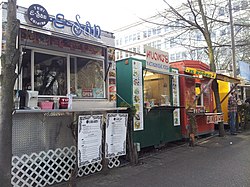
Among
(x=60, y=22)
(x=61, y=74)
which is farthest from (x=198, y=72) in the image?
(x=60, y=22)

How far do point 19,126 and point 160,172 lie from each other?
3260 millimetres

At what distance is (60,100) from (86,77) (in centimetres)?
138

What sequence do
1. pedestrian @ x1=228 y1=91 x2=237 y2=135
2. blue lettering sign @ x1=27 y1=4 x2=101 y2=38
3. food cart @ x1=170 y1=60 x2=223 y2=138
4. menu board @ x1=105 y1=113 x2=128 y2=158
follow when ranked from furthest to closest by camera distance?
pedestrian @ x1=228 y1=91 x2=237 y2=135 < food cart @ x1=170 y1=60 x2=223 y2=138 < menu board @ x1=105 y1=113 x2=128 y2=158 < blue lettering sign @ x1=27 y1=4 x2=101 y2=38

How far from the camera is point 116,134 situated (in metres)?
6.17

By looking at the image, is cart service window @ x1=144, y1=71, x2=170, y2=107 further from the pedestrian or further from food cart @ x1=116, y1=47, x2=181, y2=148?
the pedestrian

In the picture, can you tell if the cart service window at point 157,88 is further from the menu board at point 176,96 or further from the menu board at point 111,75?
the menu board at point 111,75

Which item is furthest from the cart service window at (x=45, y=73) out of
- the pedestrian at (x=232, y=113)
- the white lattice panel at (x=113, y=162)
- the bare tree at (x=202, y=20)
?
the pedestrian at (x=232, y=113)

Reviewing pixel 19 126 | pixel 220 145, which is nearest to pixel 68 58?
pixel 19 126

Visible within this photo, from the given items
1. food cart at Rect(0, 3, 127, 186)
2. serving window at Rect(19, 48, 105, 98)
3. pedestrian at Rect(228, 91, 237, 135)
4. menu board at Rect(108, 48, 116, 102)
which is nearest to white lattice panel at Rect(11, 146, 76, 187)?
food cart at Rect(0, 3, 127, 186)

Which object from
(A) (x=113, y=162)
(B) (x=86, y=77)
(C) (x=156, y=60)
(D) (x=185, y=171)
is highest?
(C) (x=156, y=60)

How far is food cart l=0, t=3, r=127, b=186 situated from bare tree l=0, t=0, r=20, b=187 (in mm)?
910

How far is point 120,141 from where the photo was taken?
20.6 feet

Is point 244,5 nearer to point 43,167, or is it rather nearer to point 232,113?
point 232,113

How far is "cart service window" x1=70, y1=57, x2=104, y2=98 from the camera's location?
6430 millimetres
